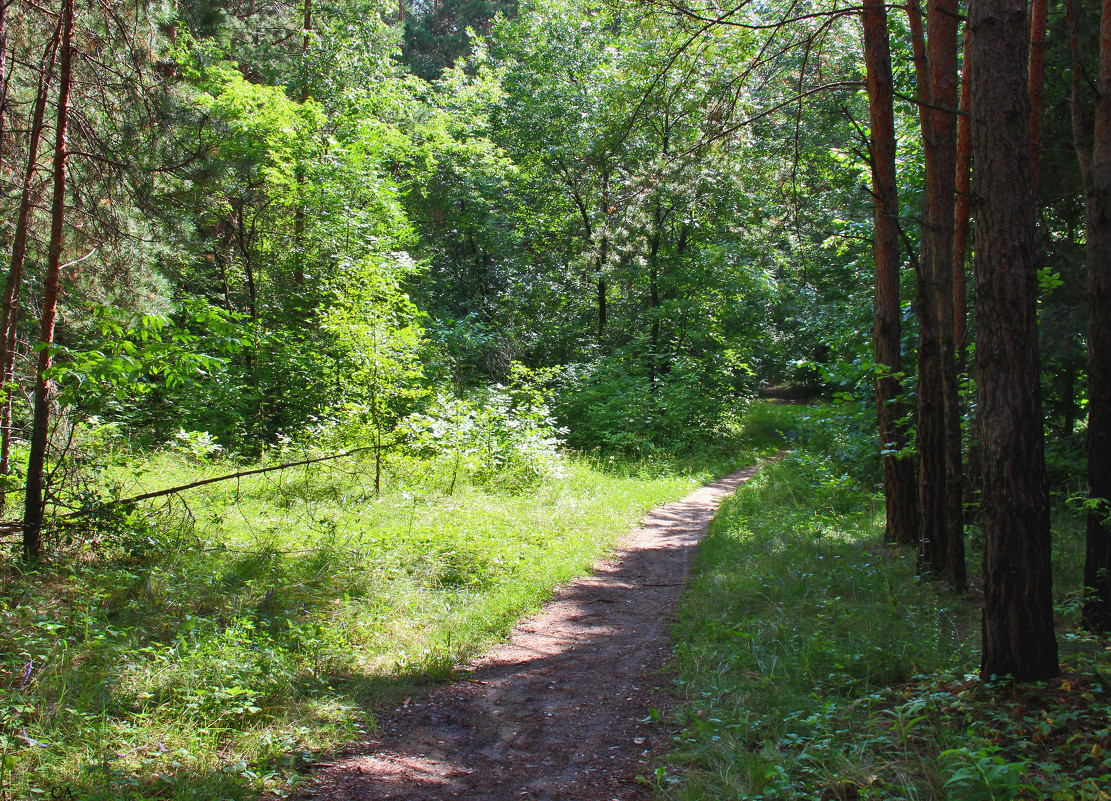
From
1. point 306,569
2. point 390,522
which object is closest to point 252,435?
point 390,522

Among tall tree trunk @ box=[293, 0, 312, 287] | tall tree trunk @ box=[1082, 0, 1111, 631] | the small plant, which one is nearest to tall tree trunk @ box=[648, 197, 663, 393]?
tall tree trunk @ box=[293, 0, 312, 287]

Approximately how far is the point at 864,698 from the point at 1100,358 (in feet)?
9.23

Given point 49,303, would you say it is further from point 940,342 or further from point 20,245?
point 940,342

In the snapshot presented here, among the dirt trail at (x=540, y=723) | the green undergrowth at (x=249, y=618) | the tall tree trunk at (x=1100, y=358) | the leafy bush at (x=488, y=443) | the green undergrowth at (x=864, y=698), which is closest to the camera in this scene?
the green undergrowth at (x=864, y=698)

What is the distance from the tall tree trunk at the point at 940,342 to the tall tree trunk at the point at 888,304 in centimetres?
76

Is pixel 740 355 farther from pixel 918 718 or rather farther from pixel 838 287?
pixel 918 718

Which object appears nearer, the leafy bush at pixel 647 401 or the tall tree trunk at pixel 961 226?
the tall tree trunk at pixel 961 226

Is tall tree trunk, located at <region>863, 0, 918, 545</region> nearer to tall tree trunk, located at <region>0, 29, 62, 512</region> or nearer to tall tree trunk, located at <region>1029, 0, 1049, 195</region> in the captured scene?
tall tree trunk, located at <region>1029, 0, 1049, 195</region>

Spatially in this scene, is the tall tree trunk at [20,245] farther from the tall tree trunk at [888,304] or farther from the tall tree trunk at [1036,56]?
the tall tree trunk at [1036,56]

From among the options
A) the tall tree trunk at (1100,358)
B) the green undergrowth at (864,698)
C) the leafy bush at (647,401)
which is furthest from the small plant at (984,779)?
the leafy bush at (647,401)

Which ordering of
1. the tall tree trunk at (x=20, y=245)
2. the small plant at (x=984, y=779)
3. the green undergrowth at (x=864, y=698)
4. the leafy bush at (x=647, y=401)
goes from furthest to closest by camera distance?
the leafy bush at (x=647, y=401) → the tall tree trunk at (x=20, y=245) → the green undergrowth at (x=864, y=698) → the small plant at (x=984, y=779)

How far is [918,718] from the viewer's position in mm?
3301

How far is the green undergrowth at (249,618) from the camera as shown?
3.44 metres

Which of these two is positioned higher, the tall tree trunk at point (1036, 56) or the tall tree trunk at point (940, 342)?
the tall tree trunk at point (1036, 56)
